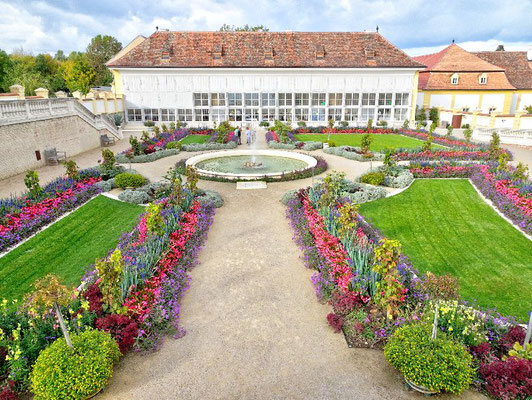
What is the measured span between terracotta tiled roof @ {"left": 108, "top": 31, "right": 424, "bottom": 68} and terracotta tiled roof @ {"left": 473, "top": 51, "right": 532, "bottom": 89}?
14.5m

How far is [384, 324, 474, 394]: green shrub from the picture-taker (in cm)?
495

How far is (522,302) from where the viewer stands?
7.77m

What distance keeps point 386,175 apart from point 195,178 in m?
8.89

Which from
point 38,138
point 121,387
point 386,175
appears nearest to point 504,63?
point 386,175

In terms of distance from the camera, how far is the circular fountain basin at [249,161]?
56.0 ft

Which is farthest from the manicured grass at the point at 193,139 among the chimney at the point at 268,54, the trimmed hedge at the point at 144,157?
the chimney at the point at 268,54

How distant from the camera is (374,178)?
16.0 metres

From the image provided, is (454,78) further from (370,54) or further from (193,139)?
(193,139)

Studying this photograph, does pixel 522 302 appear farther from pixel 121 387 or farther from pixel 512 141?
pixel 512 141

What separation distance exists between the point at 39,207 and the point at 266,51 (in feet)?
107

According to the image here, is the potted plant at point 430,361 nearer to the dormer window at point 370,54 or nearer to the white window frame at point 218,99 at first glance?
the white window frame at point 218,99

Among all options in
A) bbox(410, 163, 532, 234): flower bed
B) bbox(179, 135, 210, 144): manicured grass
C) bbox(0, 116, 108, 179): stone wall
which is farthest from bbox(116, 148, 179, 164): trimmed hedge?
bbox(410, 163, 532, 234): flower bed

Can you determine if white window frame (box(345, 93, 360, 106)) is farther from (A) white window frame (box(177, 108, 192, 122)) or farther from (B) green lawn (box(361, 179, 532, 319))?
(B) green lawn (box(361, 179, 532, 319))

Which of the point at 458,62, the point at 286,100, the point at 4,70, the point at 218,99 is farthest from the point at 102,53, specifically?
the point at 458,62
